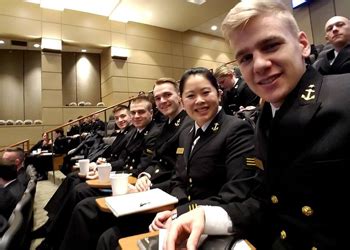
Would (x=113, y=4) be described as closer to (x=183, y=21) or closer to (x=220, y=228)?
(x=183, y=21)

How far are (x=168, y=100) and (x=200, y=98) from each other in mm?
835

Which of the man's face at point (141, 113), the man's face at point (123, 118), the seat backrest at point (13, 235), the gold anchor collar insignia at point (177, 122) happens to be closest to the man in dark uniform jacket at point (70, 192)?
the man's face at point (123, 118)

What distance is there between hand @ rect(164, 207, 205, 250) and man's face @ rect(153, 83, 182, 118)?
5.14ft

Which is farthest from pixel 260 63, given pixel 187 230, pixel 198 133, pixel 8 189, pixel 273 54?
pixel 8 189

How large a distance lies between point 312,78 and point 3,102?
1137 cm

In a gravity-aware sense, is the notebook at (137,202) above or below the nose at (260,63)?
below

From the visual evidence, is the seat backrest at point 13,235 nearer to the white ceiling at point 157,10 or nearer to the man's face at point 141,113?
the man's face at point 141,113

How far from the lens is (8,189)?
2.35 meters

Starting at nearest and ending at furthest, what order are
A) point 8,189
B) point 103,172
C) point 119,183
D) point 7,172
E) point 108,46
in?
point 119,183 < point 103,172 < point 8,189 < point 7,172 < point 108,46

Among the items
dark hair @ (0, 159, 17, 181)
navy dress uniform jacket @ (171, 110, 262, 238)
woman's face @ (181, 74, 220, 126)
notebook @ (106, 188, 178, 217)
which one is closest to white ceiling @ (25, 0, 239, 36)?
dark hair @ (0, 159, 17, 181)

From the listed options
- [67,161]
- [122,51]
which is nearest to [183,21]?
[122,51]

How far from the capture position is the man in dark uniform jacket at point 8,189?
2.19 m

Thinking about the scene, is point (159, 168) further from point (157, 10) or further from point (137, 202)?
point (157, 10)

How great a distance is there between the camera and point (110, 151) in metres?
3.67
